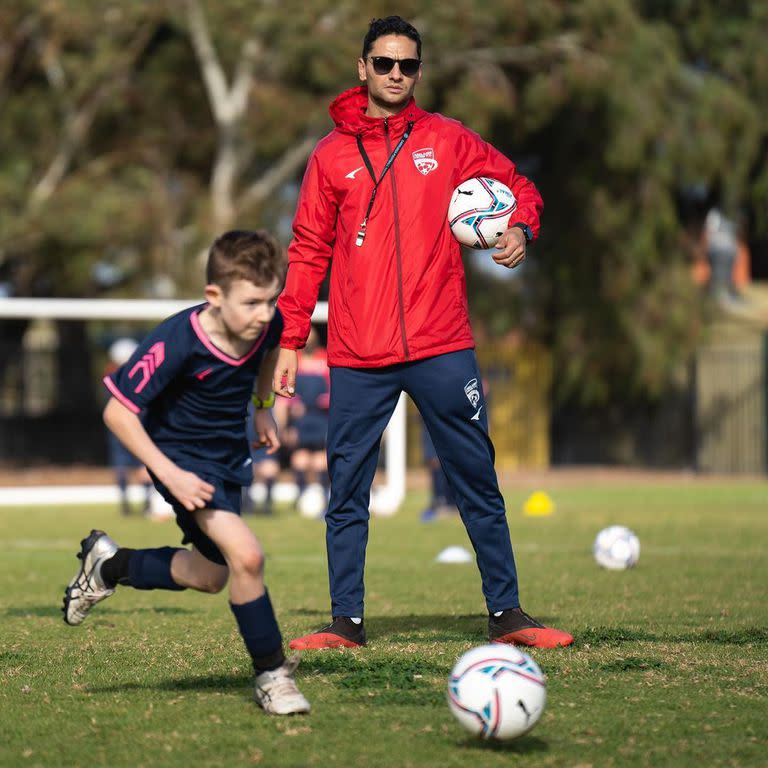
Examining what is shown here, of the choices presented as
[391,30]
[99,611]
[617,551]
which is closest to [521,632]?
[391,30]

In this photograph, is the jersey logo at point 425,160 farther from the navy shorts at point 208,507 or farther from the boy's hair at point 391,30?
the navy shorts at point 208,507

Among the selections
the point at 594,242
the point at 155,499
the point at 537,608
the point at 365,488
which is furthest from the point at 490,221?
the point at 594,242

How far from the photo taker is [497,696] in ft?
14.6

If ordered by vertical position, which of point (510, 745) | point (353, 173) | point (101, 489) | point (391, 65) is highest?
point (391, 65)

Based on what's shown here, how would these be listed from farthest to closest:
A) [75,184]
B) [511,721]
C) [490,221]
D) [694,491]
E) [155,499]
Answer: [75,184] < [694,491] < [155,499] < [490,221] < [511,721]

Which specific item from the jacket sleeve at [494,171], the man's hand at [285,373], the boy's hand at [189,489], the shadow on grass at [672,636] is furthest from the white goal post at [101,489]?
the boy's hand at [189,489]

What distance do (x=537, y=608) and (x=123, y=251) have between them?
60.3ft

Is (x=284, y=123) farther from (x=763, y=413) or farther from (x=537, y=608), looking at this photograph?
(x=537, y=608)

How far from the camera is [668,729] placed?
4.68 metres

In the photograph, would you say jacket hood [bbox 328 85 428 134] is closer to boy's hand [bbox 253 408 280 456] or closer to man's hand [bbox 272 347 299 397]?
man's hand [bbox 272 347 299 397]

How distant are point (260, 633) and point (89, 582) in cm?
123

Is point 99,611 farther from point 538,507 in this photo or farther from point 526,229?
point 538,507

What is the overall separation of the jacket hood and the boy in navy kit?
1505 millimetres

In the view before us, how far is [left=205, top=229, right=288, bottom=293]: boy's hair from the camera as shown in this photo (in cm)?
503
